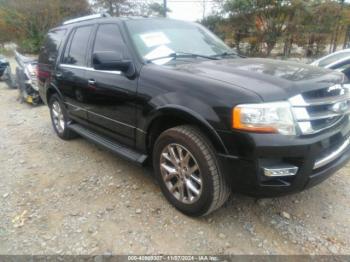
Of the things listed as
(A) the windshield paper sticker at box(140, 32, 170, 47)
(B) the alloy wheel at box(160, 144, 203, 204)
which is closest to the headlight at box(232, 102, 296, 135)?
(B) the alloy wheel at box(160, 144, 203, 204)

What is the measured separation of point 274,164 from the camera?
2182 mm

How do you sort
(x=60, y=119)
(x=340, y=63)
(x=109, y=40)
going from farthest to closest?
(x=60, y=119)
(x=340, y=63)
(x=109, y=40)

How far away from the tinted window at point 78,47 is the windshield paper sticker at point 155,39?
1.07 m

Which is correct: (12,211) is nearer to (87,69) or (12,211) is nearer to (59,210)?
(59,210)

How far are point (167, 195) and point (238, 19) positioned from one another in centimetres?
1284

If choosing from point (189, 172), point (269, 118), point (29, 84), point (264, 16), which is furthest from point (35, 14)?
point (269, 118)

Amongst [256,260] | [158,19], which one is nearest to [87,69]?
[158,19]

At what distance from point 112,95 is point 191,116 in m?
1.19

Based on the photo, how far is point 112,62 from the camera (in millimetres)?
2828

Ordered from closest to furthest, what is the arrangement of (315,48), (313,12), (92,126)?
(92,126) < (313,12) < (315,48)

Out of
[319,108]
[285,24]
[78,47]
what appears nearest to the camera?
[319,108]

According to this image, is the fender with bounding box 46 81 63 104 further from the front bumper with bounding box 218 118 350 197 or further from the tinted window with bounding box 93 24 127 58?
the front bumper with bounding box 218 118 350 197

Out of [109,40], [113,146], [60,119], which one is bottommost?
[60,119]

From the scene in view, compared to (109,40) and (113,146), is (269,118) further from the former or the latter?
(109,40)
